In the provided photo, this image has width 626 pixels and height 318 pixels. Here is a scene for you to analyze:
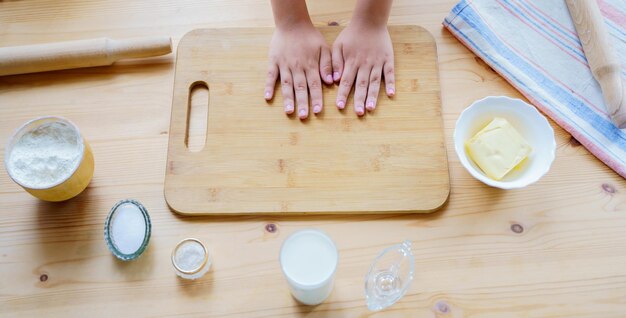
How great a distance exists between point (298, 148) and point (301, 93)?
0.33ft

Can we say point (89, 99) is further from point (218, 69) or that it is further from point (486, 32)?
point (486, 32)

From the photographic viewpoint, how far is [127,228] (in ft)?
2.22

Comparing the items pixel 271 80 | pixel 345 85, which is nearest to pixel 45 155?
pixel 271 80

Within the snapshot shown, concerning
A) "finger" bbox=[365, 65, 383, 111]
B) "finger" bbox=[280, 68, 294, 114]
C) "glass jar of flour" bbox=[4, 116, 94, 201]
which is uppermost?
"glass jar of flour" bbox=[4, 116, 94, 201]

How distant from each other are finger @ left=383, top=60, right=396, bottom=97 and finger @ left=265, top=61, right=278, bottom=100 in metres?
0.18

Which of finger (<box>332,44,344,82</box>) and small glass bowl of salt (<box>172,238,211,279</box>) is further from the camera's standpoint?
finger (<box>332,44,344,82</box>)

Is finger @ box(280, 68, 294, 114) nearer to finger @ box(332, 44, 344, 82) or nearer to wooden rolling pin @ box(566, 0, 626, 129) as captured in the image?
finger @ box(332, 44, 344, 82)

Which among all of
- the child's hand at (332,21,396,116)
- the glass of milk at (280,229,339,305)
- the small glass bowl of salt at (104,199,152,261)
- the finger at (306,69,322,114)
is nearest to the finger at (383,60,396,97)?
the child's hand at (332,21,396,116)

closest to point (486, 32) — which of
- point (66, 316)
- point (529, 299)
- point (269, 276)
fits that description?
point (529, 299)

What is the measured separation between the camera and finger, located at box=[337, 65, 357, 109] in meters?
0.77

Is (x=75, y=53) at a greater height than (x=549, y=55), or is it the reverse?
(x=75, y=53)

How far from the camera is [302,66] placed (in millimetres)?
792

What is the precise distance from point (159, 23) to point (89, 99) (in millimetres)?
189

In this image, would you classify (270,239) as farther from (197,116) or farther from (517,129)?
(517,129)
